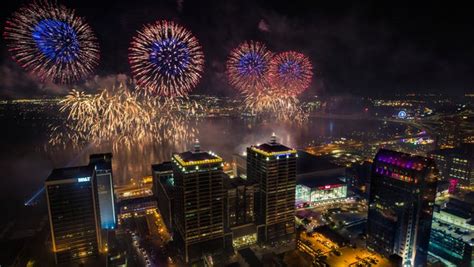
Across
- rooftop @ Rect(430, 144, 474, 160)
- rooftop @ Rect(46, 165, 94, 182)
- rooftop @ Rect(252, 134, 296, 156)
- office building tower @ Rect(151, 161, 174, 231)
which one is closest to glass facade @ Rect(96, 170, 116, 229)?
office building tower @ Rect(151, 161, 174, 231)

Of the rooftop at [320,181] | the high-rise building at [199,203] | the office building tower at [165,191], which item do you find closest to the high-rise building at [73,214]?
the office building tower at [165,191]

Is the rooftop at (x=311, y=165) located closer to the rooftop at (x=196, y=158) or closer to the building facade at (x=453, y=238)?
the building facade at (x=453, y=238)

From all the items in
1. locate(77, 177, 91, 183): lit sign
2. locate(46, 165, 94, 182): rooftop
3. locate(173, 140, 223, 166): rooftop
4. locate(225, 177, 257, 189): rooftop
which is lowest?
locate(225, 177, 257, 189): rooftop

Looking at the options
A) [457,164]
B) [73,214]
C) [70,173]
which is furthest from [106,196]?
[457,164]

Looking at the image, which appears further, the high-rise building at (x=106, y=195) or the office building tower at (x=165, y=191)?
the high-rise building at (x=106, y=195)

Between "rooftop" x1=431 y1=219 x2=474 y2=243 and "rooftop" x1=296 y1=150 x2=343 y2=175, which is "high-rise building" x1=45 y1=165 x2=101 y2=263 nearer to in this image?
"rooftop" x1=296 y1=150 x2=343 y2=175

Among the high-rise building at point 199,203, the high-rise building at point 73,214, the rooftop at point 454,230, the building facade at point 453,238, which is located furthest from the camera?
the rooftop at point 454,230

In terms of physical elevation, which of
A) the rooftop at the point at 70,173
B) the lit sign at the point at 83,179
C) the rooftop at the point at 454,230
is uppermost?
the rooftop at the point at 70,173
